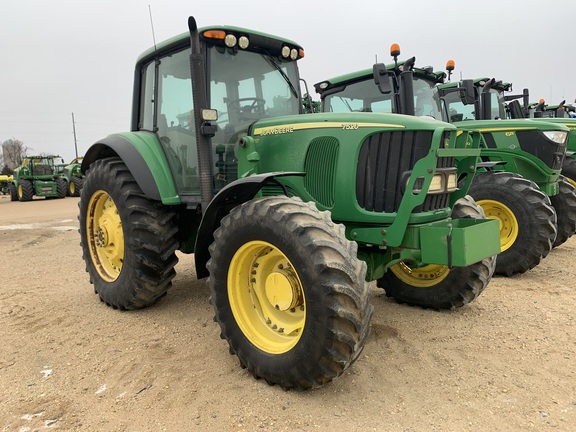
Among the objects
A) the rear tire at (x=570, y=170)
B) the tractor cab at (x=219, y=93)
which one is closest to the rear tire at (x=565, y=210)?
the rear tire at (x=570, y=170)

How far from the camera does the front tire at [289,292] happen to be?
2559 mm

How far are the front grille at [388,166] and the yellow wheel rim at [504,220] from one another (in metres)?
2.70

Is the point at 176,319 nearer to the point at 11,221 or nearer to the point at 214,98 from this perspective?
the point at 214,98

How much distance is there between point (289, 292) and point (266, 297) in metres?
0.31

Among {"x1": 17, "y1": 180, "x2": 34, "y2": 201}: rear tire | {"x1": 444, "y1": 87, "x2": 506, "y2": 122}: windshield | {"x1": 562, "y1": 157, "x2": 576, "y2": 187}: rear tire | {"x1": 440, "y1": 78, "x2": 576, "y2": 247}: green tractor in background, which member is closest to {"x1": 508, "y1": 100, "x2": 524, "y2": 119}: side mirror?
{"x1": 444, "y1": 87, "x2": 506, "y2": 122}: windshield

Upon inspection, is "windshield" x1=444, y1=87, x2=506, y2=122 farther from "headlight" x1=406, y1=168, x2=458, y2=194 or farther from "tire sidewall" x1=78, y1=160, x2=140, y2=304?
"tire sidewall" x1=78, y1=160, x2=140, y2=304

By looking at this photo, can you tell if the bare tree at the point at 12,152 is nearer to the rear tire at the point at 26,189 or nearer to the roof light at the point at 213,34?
the rear tire at the point at 26,189

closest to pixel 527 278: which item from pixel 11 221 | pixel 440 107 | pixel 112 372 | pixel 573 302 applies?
pixel 573 302

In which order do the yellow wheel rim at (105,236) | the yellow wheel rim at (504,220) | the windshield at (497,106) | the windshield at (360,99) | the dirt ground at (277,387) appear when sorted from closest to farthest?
the dirt ground at (277,387) < the yellow wheel rim at (105,236) < the yellow wheel rim at (504,220) < the windshield at (360,99) < the windshield at (497,106)

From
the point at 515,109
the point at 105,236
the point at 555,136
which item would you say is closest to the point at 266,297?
the point at 105,236

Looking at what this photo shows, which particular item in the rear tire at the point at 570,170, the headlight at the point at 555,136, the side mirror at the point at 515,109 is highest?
the side mirror at the point at 515,109

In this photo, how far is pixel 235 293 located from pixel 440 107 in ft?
15.3

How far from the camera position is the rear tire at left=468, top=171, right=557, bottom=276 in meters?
5.34

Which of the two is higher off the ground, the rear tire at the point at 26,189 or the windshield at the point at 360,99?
the windshield at the point at 360,99
